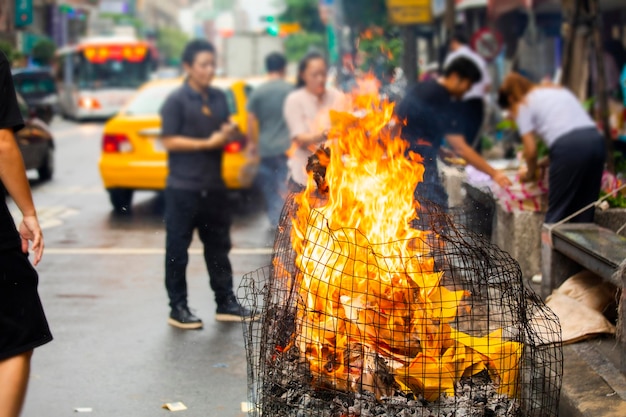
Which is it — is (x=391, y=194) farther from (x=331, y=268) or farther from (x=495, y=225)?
(x=495, y=225)

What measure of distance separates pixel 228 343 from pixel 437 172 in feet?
6.15

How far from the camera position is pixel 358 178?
4480 millimetres

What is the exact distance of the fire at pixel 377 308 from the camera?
3.90m

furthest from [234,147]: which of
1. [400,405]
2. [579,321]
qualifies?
[400,405]

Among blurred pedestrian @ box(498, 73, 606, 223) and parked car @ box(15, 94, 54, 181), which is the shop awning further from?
parked car @ box(15, 94, 54, 181)

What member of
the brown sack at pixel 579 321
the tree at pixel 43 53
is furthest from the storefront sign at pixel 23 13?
the brown sack at pixel 579 321

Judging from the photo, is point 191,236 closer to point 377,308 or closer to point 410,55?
A: point 377,308

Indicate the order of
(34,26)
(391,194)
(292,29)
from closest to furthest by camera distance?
(391,194), (292,29), (34,26)

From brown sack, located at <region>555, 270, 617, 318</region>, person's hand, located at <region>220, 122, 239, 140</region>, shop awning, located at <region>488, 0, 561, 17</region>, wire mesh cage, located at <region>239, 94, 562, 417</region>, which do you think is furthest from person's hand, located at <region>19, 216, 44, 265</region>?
shop awning, located at <region>488, 0, 561, 17</region>

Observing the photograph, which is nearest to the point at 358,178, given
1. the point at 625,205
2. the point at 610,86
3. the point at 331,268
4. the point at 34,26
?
the point at 331,268

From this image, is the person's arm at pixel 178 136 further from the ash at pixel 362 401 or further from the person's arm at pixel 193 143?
the ash at pixel 362 401

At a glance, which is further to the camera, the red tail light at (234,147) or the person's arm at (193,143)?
the red tail light at (234,147)

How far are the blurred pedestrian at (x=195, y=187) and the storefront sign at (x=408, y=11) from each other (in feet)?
31.9

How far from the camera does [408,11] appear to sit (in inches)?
635
